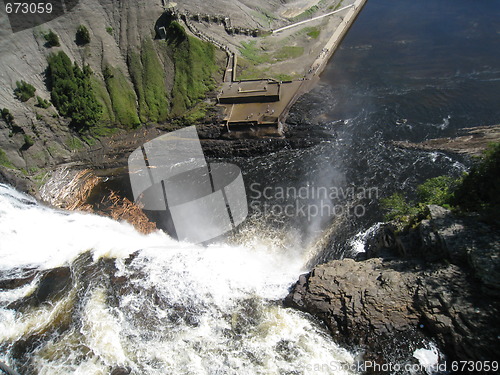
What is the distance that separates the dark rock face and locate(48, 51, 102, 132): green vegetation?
42.2 m

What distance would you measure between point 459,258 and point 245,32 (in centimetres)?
5832

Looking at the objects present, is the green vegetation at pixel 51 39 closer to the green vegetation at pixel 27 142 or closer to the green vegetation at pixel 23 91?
the green vegetation at pixel 23 91

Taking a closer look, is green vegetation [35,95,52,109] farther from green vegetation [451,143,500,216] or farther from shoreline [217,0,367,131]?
green vegetation [451,143,500,216]

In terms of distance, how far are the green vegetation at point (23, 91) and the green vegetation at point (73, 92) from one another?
2817 mm

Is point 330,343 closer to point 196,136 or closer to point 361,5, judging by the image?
point 196,136

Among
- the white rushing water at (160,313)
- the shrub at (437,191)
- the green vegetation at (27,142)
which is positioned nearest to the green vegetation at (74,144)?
the green vegetation at (27,142)

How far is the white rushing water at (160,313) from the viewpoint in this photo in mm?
22750

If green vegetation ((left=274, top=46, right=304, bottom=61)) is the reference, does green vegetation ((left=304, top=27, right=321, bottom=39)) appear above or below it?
above

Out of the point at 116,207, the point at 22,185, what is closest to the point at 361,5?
the point at 116,207

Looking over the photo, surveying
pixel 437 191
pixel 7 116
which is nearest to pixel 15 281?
pixel 7 116

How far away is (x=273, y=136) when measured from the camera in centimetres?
4922

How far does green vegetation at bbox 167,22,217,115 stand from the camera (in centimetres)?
5534

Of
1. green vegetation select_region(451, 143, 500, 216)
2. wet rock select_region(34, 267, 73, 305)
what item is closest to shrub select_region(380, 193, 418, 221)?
green vegetation select_region(451, 143, 500, 216)

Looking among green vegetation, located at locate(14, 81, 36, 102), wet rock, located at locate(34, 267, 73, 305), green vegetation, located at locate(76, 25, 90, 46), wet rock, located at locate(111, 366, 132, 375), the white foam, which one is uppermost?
green vegetation, located at locate(76, 25, 90, 46)
